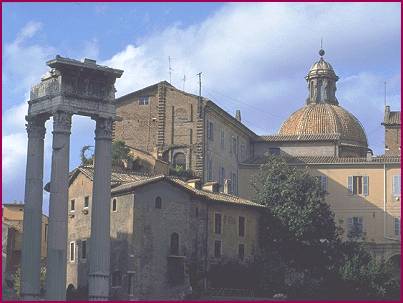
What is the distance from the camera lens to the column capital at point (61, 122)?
1617 inches

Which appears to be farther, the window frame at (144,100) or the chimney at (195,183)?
the window frame at (144,100)

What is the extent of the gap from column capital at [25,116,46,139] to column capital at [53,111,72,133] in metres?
1.34

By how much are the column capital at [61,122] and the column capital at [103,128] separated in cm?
147

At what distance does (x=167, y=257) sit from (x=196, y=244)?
8.37 ft

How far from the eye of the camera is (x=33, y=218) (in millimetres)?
40938

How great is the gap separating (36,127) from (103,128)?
288cm

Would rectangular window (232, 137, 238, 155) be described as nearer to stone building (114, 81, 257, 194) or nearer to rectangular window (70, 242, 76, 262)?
stone building (114, 81, 257, 194)

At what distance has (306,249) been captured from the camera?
5788cm

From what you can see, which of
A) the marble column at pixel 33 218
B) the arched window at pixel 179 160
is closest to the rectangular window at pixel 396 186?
the arched window at pixel 179 160

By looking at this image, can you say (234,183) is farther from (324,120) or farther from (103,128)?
(103,128)

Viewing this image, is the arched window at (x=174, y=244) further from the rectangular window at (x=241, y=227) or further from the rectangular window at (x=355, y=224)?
the rectangular window at (x=355, y=224)

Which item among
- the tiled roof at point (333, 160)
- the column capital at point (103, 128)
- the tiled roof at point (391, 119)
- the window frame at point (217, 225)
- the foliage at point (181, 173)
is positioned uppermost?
the tiled roof at point (391, 119)

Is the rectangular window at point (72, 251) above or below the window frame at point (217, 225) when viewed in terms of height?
below

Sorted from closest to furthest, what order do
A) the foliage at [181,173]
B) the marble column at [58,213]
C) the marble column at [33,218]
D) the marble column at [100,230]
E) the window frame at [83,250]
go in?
the marble column at [58,213] < the marble column at [33,218] < the marble column at [100,230] < the window frame at [83,250] < the foliage at [181,173]
